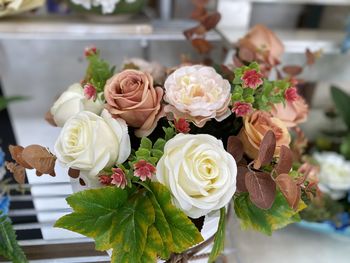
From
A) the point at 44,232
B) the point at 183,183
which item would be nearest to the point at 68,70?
the point at 44,232

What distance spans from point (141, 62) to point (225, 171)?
28 centimetres

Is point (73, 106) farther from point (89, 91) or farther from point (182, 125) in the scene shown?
point (182, 125)

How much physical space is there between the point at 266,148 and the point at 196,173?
85mm

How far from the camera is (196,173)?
1.21ft

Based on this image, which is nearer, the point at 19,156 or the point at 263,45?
the point at 19,156

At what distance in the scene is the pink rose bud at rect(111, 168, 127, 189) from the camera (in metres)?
0.37

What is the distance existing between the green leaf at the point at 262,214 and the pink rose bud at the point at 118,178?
0.14 metres

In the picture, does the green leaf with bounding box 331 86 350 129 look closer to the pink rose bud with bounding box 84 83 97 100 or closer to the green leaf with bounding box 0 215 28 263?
the pink rose bud with bounding box 84 83 97 100

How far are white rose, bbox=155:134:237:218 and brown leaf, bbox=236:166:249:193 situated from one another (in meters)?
0.03

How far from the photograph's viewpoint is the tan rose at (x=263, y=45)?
60cm

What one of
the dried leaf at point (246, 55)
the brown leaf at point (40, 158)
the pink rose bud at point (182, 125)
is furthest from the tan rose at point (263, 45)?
the brown leaf at point (40, 158)

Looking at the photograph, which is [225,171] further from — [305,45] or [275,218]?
[305,45]

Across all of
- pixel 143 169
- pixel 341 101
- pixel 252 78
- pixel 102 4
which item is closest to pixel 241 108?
pixel 252 78

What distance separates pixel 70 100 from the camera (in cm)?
46
